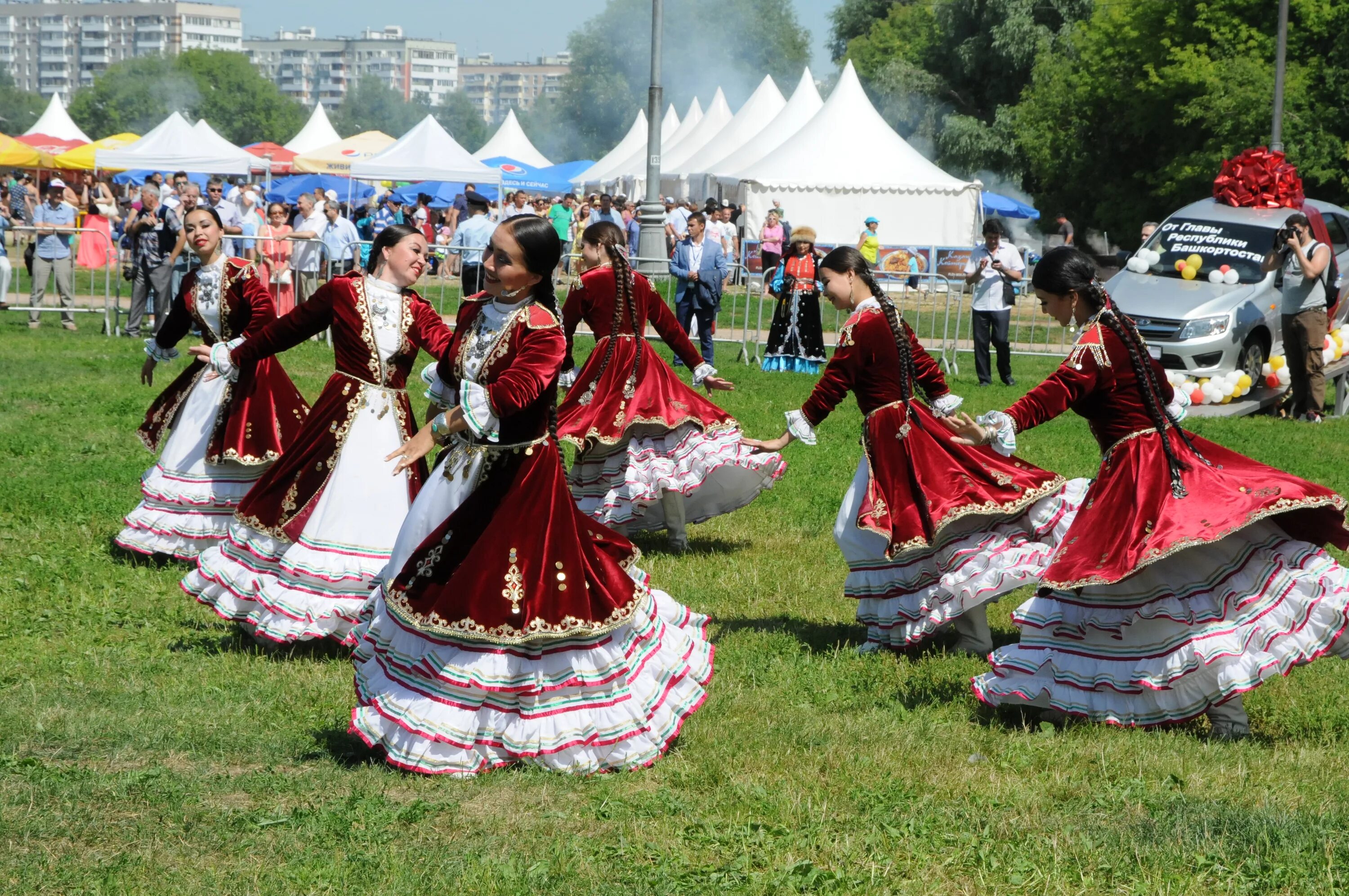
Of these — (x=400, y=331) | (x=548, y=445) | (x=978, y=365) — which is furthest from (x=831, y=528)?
(x=978, y=365)

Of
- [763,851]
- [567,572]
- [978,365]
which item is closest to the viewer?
[763,851]

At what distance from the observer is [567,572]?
5324 millimetres

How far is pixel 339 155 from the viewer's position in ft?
151

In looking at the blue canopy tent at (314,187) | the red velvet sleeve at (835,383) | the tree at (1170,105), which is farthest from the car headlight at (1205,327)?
the blue canopy tent at (314,187)

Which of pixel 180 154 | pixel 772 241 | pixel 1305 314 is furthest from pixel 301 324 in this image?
pixel 180 154

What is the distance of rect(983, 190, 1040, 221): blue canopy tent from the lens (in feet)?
133

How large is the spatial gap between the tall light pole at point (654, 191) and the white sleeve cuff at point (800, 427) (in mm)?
13799

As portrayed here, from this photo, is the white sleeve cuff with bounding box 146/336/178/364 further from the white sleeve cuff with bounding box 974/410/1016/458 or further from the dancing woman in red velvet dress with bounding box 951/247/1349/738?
the dancing woman in red velvet dress with bounding box 951/247/1349/738

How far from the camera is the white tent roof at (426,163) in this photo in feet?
110

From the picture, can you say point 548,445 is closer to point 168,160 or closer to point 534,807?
point 534,807

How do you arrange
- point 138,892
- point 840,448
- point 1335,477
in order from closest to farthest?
point 138,892 < point 1335,477 < point 840,448

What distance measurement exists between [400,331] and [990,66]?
48.7 metres

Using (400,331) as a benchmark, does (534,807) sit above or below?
below

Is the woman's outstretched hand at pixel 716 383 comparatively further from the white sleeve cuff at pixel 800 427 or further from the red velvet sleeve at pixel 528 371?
the red velvet sleeve at pixel 528 371
